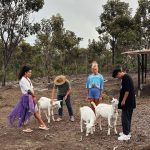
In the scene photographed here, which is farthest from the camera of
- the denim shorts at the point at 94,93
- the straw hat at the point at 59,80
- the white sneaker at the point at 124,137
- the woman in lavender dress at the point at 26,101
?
the straw hat at the point at 59,80

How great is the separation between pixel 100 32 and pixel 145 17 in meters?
3.88

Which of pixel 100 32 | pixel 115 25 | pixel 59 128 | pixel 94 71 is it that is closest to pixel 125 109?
pixel 94 71

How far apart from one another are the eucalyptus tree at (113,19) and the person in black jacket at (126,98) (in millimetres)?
21412

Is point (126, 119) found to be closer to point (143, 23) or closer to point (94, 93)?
point (94, 93)

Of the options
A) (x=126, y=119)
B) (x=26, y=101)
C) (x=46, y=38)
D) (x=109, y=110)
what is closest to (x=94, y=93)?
(x=109, y=110)

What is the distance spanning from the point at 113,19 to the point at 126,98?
22.7m

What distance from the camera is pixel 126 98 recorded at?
9.05m

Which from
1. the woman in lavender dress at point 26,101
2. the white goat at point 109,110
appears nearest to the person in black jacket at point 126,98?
the white goat at point 109,110

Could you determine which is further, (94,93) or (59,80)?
(59,80)

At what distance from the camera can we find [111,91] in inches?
774

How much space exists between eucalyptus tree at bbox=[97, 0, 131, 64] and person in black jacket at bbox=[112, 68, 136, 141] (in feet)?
70.2

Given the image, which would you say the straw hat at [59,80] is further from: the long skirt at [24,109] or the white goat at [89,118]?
the white goat at [89,118]

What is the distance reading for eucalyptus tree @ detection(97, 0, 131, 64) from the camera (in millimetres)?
30359

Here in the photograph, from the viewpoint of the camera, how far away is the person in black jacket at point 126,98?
901cm
